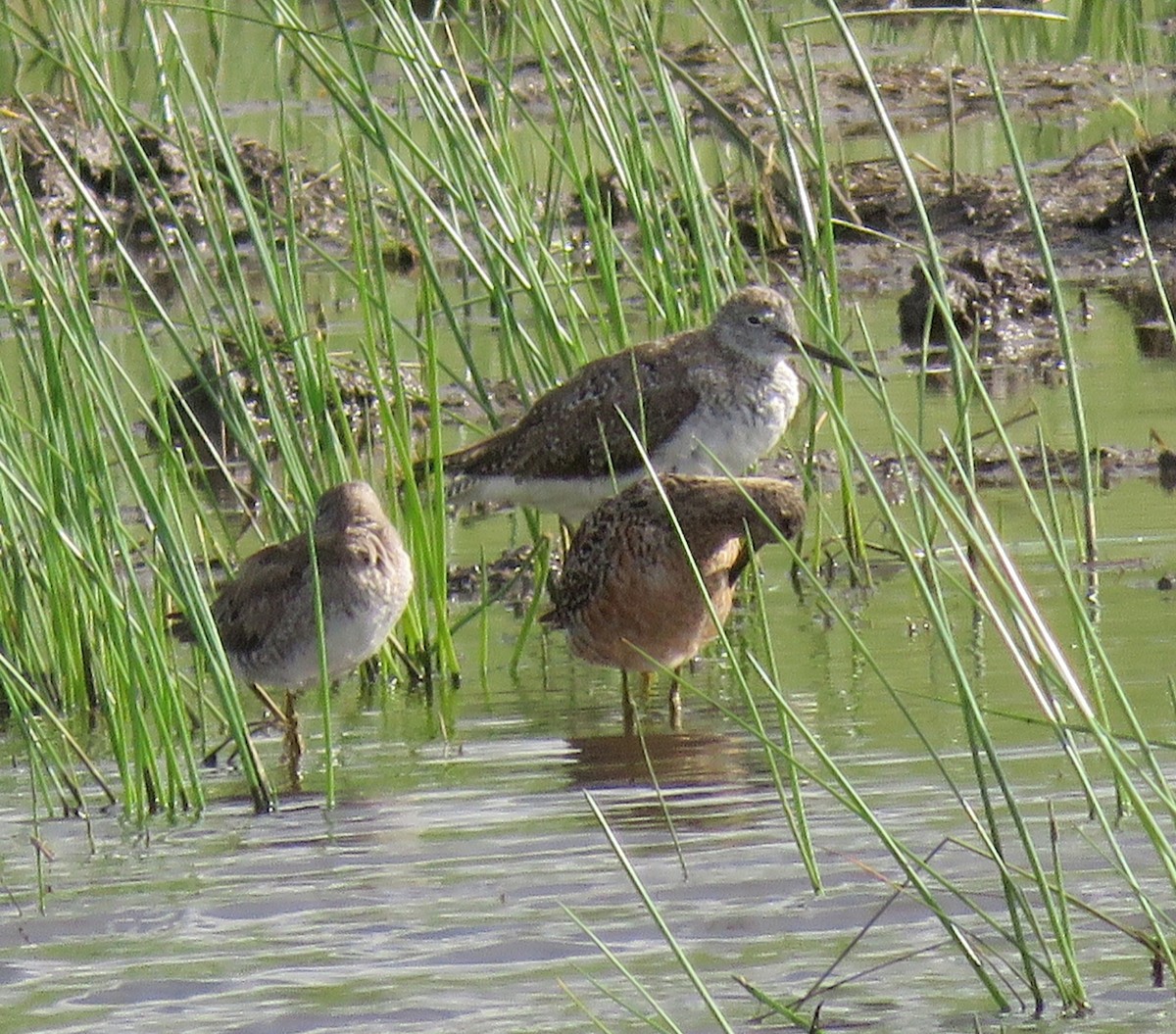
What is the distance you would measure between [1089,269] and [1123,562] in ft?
17.3

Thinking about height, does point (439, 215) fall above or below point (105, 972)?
above

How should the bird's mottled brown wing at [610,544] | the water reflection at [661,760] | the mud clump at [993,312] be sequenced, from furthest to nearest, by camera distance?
the mud clump at [993,312]
the bird's mottled brown wing at [610,544]
the water reflection at [661,760]

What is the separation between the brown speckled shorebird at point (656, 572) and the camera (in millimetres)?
6074

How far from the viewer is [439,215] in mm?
5949

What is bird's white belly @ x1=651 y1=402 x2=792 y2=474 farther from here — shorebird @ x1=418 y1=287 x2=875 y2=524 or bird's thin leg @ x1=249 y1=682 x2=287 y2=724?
bird's thin leg @ x1=249 y1=682 x2=287 y2=724

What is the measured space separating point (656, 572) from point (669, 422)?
60.9 inches

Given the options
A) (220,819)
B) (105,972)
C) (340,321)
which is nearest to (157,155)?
(340,321)

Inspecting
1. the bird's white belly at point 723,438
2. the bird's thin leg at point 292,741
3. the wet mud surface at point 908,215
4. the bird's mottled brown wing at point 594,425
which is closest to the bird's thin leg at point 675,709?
the bird's thin leg at point 292,741

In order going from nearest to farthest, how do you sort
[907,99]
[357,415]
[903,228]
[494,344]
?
[357,415] < [494,344] < [903,228] < [907,99]

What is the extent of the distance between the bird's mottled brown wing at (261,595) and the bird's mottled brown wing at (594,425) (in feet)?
4.19

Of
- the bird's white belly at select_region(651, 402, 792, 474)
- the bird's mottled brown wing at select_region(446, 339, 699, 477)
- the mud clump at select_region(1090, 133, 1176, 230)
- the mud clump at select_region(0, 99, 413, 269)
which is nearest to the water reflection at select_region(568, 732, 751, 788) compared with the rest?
the bird's mottled brown wing at select_region(446, 339, 699, 477)

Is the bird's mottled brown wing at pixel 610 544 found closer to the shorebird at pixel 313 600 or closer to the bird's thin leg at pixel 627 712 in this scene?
the bird's thin leg at pixel 627 712

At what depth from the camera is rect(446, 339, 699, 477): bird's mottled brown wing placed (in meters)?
7.28

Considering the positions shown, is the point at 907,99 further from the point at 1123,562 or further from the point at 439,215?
the point at 439,215
